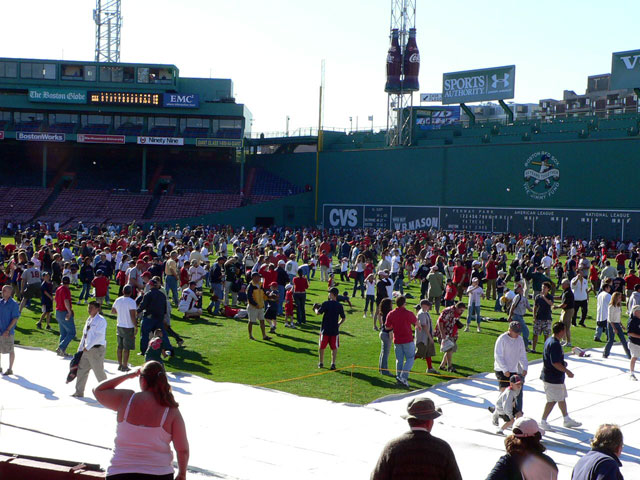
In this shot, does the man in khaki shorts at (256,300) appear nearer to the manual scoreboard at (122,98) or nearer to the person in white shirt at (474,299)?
the person in white shirt at (474,299)

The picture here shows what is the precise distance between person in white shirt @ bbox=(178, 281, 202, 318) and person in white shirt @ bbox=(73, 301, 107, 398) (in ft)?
24.3

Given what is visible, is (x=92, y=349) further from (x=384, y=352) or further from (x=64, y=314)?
(x=384, y=352)

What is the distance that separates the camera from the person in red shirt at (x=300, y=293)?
696 inches

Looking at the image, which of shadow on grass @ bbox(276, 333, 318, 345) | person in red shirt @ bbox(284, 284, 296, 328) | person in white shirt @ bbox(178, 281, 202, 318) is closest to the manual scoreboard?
person in white shirt @ bbox(178, 281, 202, 318)

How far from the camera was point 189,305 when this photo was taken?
61.5 feet

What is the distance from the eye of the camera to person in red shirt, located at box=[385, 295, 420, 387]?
12453 millimetres

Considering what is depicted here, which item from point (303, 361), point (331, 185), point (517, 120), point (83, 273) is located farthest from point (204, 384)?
point (331, 185)

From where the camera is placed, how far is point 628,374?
540 inches

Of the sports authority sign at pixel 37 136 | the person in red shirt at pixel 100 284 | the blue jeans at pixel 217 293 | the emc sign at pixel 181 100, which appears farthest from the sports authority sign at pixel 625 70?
the sports authority sign at pixel 37 136

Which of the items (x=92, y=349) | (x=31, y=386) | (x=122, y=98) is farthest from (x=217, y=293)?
(x=122, y=98)

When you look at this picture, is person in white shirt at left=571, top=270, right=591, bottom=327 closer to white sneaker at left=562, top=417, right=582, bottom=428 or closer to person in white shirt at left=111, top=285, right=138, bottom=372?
white sneaker at left=562, top=417, right=582, bottom=428

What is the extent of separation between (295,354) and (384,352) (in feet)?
8.04

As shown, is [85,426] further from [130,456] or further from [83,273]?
[83,273]

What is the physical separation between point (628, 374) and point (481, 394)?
356 centimetres
